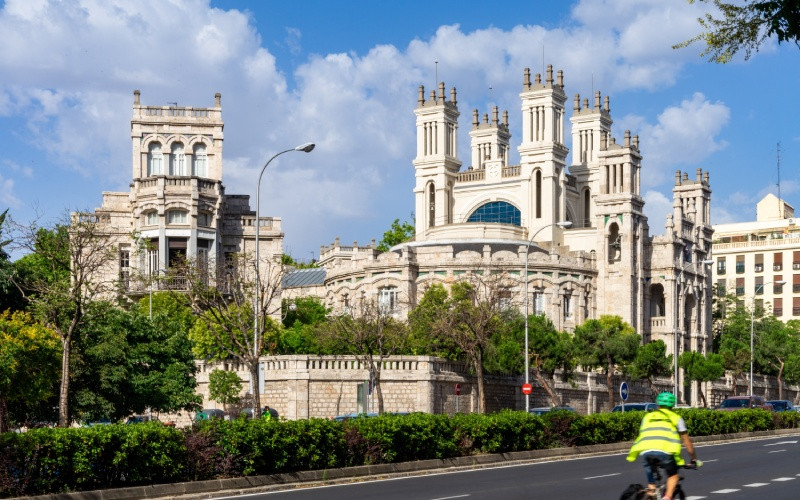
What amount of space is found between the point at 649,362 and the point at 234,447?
5634 centimetres

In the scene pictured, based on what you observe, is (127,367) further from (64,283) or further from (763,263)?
(763,263)

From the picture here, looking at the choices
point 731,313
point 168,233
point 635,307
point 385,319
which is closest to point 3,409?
point 385,319

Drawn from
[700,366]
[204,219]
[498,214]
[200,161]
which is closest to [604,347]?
[700,366]

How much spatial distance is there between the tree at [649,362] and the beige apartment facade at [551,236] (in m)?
2.75

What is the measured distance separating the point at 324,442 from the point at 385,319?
37.9m

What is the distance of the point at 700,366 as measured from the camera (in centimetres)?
8625

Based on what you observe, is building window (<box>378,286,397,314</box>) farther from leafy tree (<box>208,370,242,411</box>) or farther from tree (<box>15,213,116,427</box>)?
tree (<box>15,213,116,427</box>)

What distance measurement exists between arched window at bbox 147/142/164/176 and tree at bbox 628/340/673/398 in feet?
99.1

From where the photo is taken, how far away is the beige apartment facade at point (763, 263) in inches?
5197

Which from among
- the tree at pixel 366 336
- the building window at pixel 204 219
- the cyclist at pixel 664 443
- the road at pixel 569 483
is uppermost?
the building window at pixel 204 219

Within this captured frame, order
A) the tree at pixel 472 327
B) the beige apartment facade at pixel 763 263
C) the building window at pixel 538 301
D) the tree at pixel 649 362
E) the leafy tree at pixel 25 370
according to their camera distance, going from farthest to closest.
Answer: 1. the beige apartment facade at pixel 763 263
2. the building window at pixel 538 301
3. the tree at pixel 649 362
4. the tree at pixel 472 327
5. the leafy tree at pixel 25 370

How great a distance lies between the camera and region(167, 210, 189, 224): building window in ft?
253

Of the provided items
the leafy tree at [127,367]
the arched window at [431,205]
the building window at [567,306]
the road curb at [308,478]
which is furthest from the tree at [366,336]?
the arched window at [431,205]

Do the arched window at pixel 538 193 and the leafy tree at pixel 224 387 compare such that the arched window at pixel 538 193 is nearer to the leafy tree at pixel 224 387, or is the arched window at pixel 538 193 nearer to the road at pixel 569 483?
the leafy tree at pixel 224 387
